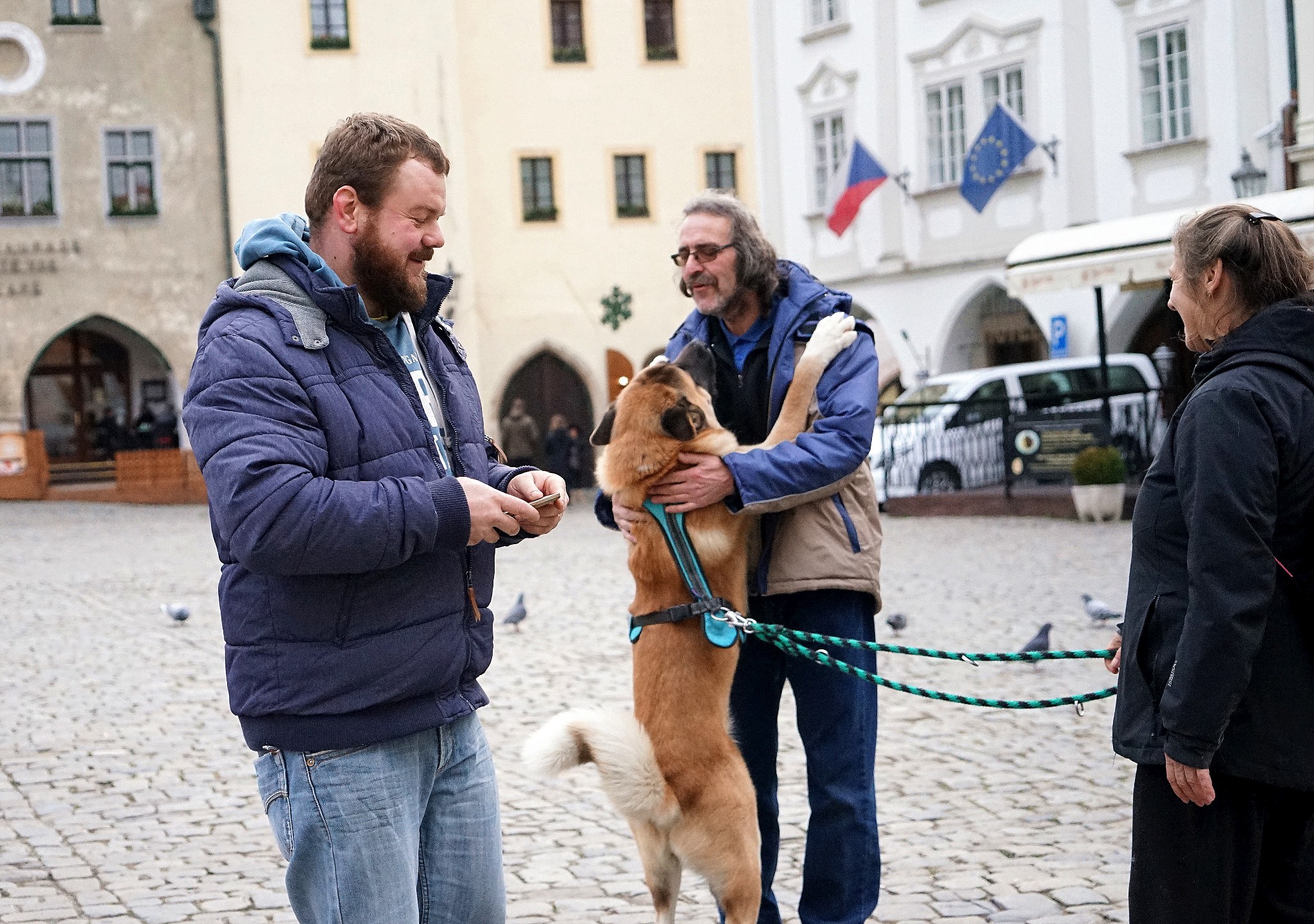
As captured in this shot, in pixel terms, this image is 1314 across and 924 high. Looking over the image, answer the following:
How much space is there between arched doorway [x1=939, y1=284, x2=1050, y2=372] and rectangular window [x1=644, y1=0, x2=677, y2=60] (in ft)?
33.1

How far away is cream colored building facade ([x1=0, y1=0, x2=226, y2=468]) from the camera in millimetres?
30688

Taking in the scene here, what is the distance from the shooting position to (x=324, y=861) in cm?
279

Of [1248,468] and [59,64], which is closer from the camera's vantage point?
[1248,468]

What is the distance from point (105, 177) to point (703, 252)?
29.8m

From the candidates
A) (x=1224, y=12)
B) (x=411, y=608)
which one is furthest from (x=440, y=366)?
(x=1224, y=12)

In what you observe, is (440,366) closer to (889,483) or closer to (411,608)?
(411,608)

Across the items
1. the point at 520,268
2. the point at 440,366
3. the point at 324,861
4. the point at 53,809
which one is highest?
the point at 520,268

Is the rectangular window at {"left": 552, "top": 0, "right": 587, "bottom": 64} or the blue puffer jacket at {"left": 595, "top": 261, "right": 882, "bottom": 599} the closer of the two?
the blue puffer jacket at {"left": 595, "top": 261, "right": 882, "bottom": 599}

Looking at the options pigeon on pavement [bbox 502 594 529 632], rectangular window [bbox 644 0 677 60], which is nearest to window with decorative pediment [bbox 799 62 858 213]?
rectangular window [bbox 644 0 677 60]

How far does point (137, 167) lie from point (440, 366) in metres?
30.6

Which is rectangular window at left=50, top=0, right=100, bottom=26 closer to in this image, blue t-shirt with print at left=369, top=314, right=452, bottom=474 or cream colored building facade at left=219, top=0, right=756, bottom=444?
cream colored building facade at left=219, top=0, right=756, bottom=444

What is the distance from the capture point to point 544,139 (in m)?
32.5

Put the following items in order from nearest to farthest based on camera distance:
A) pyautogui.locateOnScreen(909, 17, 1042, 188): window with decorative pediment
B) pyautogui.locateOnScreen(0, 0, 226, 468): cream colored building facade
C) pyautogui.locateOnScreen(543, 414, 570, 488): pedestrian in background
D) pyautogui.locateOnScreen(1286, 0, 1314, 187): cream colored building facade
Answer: pyautogui.locateOnScreen(1286, 0, 1314, 187): cream colored building facade, pyautogui.locateOnScreen(909, 17, 1042, 188): window with decorative pediment, pyautogui.locateOnScreen(543, 414, 570, 488): pedestrian in background, pyautogui.locateOnScreen(0, 0, 226, 468): cream colored building facade

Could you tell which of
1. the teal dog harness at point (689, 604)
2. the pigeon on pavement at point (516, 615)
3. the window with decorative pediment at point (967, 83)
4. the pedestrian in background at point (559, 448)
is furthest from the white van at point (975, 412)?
the teal dog harness at point (689, 604)
